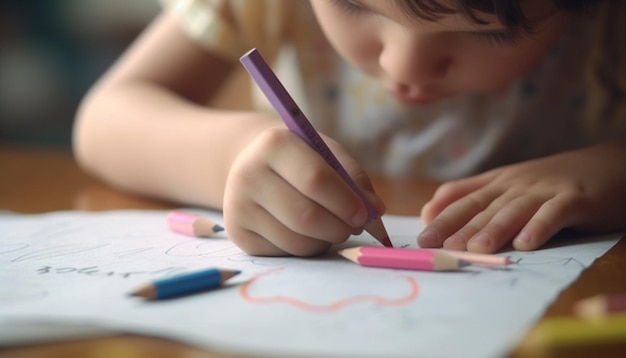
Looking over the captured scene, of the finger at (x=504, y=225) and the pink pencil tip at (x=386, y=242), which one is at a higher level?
the pink pencil tip at (x=386, y=242)

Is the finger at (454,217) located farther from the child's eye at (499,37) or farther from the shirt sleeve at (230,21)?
the shirt sleeve at (230,21)

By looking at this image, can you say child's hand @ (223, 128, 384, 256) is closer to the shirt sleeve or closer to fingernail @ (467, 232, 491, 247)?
fingernail @ (467, 232, 491, 247)

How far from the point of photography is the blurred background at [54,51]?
5.11ft

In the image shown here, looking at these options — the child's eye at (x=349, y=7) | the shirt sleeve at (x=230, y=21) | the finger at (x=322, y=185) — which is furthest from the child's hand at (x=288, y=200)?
the shirt sleeve at (x=230, y=21)

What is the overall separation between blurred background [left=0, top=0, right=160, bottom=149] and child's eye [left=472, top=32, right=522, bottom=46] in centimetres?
118

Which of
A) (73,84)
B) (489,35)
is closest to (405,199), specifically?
(489,35)

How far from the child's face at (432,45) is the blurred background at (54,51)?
111cm

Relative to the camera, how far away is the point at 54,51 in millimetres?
1562

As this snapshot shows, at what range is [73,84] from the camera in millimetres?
1572

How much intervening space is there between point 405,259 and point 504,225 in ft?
0.28

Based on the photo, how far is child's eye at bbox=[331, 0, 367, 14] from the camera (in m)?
0.50

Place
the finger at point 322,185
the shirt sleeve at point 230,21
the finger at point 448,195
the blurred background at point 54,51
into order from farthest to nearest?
the blurred background at point 54,51 < the shirt sleeve at point 230,21 < the finger at point 448,195 < the finger at point 322,185

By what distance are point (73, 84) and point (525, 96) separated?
107cm

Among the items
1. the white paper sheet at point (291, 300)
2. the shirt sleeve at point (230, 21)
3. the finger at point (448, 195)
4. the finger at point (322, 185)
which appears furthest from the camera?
the shirt sleeve at point (230, 21)
